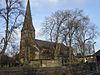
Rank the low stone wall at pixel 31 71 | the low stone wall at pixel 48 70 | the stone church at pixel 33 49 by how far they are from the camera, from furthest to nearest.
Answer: the stone church at pixel 33 49 < the low stone wall at pixel 48 70 < the low stone wall at pixel 31 71

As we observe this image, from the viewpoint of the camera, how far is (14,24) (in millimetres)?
38500

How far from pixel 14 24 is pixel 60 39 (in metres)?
22.5

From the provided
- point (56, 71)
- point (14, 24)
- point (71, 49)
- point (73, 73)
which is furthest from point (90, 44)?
point (14, 24)

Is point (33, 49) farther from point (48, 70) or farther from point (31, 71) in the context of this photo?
point (31, 71)

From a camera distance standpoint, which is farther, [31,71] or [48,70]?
[48,70]

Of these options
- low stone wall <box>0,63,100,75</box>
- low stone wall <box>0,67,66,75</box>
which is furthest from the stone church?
low stone wall <box>0,67,66,75</box>

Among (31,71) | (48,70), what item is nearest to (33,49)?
(48,70)

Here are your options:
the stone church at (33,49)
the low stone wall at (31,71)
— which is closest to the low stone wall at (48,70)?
the low stone wall at (31,71)

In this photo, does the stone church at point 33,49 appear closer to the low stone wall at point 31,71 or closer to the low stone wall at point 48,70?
the low stone wall at point 48,70

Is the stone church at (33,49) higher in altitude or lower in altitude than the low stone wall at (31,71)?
higher

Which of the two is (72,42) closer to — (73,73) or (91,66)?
(91,66)

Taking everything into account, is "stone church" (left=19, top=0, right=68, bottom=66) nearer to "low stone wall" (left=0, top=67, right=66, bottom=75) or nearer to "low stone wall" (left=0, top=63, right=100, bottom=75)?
"low stone wall" (left=0, top=63, right=100, bottom=75)

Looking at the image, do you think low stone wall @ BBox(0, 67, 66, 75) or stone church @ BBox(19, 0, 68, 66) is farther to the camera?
stone church @ BBox(19, 0, 68, 66)

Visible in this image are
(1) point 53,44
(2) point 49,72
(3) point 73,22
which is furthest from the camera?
(1) point 53,44
